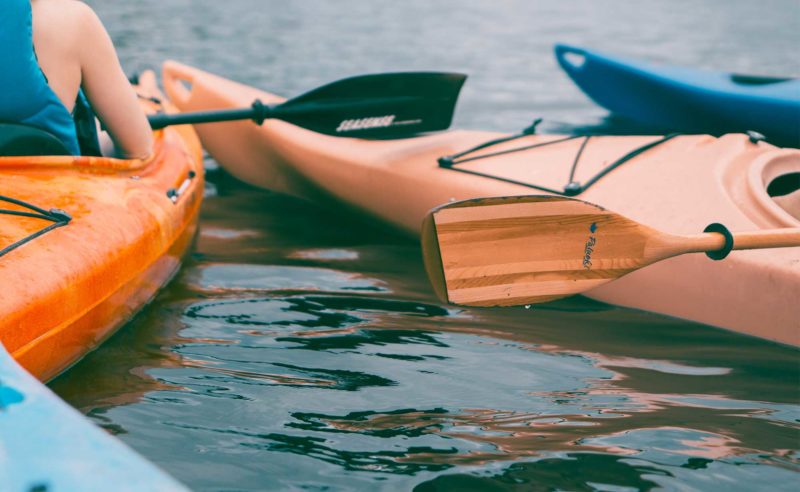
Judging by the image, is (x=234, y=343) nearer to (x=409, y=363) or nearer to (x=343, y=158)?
(x=409, y=363)

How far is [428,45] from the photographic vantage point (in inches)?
499

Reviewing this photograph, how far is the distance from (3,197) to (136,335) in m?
0.53

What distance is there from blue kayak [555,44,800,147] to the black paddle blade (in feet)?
4.68

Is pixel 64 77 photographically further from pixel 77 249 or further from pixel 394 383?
pixel 394 383

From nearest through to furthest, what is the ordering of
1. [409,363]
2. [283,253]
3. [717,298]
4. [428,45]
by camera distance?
[409,363] < [717,298] < [283,253] < [428,45]

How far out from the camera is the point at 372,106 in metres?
3.72

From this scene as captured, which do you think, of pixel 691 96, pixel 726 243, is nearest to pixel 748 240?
pixel 726 243

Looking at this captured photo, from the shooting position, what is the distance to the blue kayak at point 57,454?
48.1 inches

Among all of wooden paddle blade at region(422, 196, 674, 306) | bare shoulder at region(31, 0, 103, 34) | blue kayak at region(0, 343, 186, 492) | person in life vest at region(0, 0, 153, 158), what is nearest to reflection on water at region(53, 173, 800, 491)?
wooden paddle blade at region(422, 196, 674, 306)

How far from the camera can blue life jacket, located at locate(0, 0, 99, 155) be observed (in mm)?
2262

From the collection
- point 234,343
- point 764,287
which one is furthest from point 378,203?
point 764,287

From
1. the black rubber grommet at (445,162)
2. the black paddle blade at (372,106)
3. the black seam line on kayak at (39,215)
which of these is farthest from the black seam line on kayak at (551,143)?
the black seam line on kayak at (39,215)

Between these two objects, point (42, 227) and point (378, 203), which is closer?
point (42, 227)

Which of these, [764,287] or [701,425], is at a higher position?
[764,287]
